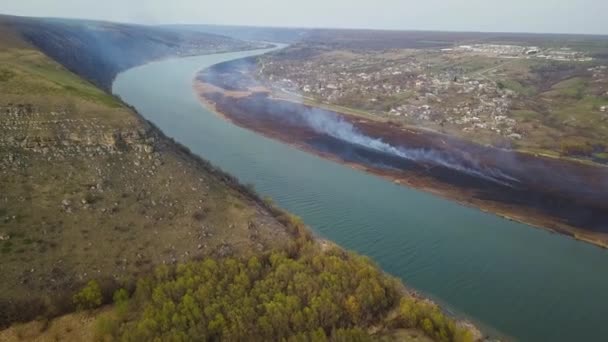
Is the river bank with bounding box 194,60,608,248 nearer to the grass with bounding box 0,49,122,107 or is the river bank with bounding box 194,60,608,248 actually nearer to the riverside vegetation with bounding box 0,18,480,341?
the riverside vegetation with bounding box 0,18,480,341

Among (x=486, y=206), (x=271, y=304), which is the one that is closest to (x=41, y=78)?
(x=271, y=304)

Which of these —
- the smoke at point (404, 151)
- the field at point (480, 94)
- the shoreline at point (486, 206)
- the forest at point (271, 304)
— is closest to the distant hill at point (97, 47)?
the smoke at point (404, 151)

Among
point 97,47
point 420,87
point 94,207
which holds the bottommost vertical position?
point 94,207

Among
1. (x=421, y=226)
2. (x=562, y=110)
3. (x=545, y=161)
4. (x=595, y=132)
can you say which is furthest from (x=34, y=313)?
(x=562, y=110)

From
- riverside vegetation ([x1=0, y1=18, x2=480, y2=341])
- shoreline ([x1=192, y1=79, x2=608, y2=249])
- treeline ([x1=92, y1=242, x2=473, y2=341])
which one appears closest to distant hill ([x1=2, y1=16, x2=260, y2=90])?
riverside vegetation ([x1=0, y1=18, x2=480, y2=341])

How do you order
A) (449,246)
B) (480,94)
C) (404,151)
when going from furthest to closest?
1. (480,94)
2. (404,151)
3. (449,246)

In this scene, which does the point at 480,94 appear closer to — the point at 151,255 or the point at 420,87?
the point at 420,87
